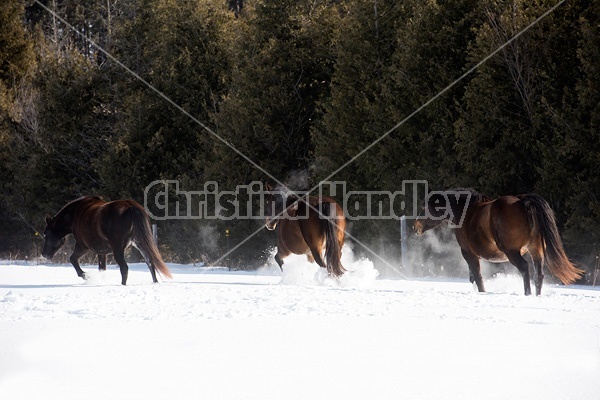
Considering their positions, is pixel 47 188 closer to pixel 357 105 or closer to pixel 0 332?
pixel 357 105

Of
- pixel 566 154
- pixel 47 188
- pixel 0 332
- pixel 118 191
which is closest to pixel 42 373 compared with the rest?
pixel 0 332

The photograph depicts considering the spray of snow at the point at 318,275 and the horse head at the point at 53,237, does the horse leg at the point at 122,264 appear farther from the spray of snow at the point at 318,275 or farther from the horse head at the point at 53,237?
the spray of snow at the point at 318,275

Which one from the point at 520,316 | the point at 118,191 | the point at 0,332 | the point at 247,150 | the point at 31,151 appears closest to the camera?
the point at 0,332

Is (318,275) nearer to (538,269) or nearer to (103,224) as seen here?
(103,224)

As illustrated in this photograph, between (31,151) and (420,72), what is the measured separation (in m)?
17.5

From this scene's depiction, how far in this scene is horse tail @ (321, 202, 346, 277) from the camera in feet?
43.5

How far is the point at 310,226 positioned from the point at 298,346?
6962 millimetres

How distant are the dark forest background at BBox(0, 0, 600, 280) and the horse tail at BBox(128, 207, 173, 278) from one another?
23.5 ft

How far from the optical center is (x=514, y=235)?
11391 millimetres

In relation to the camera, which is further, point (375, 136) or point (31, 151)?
point (31, 151)

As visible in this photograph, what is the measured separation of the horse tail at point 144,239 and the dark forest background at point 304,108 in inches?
282

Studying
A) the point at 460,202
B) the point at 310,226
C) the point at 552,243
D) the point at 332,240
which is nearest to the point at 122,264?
Answer: the point at 310,226

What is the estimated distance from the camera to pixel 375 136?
19516 millimetres

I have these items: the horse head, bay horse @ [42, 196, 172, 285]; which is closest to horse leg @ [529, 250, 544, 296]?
bay horse @ [42, 196, 172, 285]
